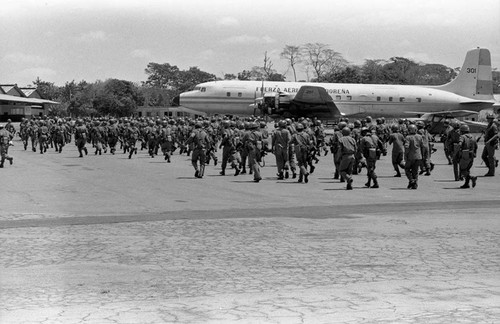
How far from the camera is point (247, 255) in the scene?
9.75 metres

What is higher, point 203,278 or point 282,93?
point 282,93

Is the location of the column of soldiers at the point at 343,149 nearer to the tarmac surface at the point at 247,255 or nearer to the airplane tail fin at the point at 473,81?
the tarmac surface at the point at 247,255

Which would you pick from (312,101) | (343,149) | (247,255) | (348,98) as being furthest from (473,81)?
(247,255)

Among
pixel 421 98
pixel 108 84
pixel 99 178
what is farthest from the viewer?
pixel 108 84

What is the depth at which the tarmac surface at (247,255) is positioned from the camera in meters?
6.96

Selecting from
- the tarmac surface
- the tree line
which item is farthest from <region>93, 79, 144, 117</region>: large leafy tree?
the tarmac surface

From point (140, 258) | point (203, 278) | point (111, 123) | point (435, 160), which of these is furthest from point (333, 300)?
point (111, 123)

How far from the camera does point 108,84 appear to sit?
9281 centimetres

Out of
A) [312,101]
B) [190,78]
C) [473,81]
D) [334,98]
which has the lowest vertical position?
[312,101]

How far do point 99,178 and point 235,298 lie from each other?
14.4 meters

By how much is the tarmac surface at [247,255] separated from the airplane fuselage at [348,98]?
3237 cm

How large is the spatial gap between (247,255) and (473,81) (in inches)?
1987

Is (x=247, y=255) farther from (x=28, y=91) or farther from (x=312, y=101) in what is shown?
(x=28, y=91)

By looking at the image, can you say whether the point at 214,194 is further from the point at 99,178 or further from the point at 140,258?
the point at 140,258
